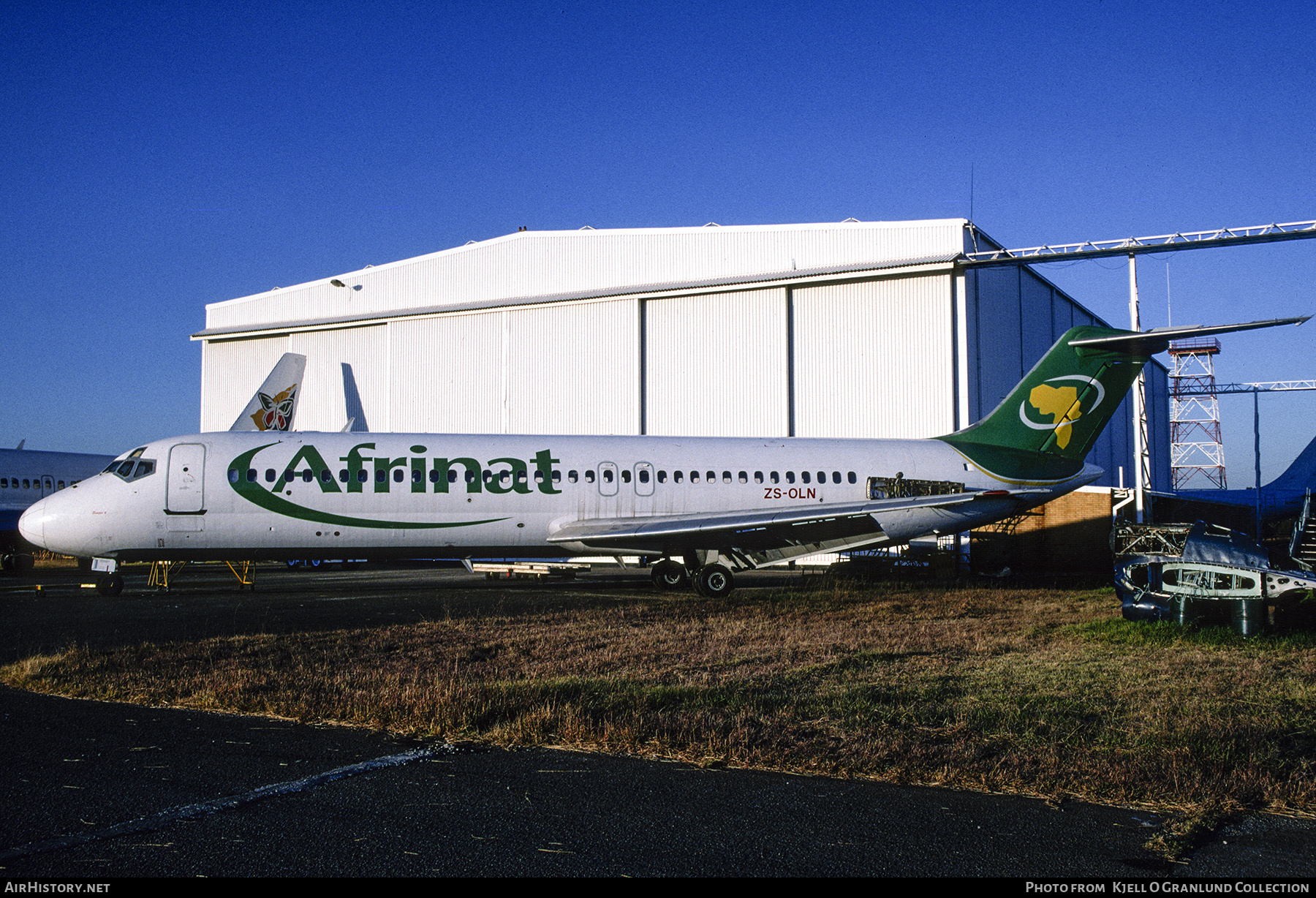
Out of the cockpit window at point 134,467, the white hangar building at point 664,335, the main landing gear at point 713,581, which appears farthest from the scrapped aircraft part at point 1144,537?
the cockpit window at point 134,467

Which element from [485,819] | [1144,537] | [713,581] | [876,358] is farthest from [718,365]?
[485,819]

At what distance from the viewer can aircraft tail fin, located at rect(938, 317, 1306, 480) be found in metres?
22.8

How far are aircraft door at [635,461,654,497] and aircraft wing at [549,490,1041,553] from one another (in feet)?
1.97

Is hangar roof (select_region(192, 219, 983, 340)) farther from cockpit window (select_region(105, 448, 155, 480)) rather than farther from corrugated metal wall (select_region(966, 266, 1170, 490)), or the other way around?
→ cockpit window (select_region(105, 448, 155, 480))

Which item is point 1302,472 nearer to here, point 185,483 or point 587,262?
point 587,262

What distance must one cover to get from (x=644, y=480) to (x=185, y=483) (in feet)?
31.6

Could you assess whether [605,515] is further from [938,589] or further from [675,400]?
[675,400]

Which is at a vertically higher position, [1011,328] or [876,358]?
[1011,328]

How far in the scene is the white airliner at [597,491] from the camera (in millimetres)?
19438

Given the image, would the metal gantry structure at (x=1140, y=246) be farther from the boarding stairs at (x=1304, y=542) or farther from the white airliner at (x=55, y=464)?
the white airliner at (x=55, y=464)

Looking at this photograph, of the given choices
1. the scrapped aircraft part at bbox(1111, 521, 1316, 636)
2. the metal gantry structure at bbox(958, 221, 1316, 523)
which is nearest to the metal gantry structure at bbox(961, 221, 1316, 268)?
the metal gantry structure at bbox(958, 221, 1316, 523)

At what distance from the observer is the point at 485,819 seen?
17.1 ft

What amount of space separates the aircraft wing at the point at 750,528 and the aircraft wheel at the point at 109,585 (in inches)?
365

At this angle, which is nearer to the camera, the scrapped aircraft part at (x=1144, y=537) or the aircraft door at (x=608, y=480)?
the scrapped aircraft part at (x=1144, y=537)
